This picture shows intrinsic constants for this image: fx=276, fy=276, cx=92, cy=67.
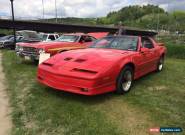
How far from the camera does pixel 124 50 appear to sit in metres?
7.06

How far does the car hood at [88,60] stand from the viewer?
18.8 feet

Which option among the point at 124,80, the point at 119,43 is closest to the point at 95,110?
the point at 124,80

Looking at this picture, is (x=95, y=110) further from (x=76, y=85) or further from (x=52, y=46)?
(x=52, y=46)

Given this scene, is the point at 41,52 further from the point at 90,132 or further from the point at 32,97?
the point at 90,132

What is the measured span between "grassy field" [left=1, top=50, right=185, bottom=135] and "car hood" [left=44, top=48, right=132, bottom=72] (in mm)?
705

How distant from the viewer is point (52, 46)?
10766 millimetres

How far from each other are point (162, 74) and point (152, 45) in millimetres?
1090

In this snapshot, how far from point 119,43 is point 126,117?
9.50ft

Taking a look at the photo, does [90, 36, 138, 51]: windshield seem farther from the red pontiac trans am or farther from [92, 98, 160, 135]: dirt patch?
[92, 98, 160, 135]: dirt patch

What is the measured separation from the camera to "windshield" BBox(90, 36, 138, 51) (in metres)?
7.26

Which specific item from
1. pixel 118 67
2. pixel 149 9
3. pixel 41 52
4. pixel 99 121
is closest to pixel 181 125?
pixel 99 121

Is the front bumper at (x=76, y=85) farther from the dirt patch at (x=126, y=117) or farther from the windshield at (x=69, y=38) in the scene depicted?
the windshield at (x=69, y=38)

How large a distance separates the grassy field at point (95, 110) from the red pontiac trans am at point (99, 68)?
0.31 metres

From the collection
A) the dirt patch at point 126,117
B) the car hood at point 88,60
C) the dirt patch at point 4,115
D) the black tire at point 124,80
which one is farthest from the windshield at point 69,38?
the dirt patch at point 126,117
